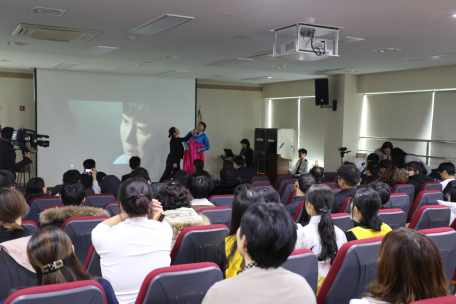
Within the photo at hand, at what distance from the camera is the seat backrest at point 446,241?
221 cm

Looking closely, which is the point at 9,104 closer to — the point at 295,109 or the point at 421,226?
the point at 295,109

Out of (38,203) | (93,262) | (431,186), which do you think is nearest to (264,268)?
(93,262)

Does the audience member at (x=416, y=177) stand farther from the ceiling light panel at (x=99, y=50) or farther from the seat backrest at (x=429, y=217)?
the ceiling light panel at (x=99, y=50)

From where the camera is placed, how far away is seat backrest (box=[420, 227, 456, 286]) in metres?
2.21

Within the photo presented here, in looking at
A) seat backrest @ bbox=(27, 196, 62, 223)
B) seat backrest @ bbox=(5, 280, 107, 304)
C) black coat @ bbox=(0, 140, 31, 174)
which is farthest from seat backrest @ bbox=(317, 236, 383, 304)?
black coat @ bbox=(0, 140, 31, 174)

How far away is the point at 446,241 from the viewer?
228 cm

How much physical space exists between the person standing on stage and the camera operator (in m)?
4.09

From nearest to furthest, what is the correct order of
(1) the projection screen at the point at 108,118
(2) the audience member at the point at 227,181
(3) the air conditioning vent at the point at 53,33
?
(3) the air conditioning vent at the point at 53,33 → (2) the audience member at the point at 227,181 → (1) the projection screen at the point at 108,118

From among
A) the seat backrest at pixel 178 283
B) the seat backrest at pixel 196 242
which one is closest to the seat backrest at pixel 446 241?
the seat backrest at pixel 196 242

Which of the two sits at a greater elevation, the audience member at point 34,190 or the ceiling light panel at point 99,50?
the ceiling light panel at point 99,50

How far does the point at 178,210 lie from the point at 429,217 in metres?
2.32

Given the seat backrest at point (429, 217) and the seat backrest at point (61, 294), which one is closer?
the seat backrest at point (61, 294)

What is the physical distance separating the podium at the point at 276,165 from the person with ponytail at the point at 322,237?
26.1ft

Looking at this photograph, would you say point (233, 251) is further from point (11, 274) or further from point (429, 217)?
point (429, 217)
